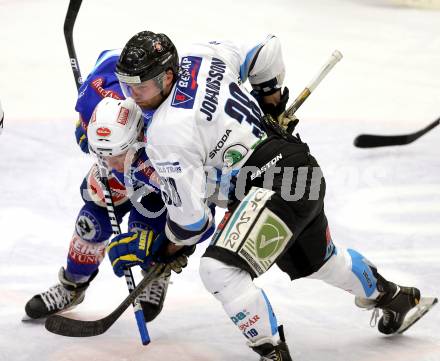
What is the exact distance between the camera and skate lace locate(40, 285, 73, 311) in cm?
383

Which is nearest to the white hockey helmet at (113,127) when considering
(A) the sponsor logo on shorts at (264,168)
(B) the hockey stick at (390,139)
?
(A) the sponsor logo on shorts at (264,168)

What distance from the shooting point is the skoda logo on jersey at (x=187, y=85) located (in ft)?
9.76

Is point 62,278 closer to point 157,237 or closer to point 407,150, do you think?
point 157,237

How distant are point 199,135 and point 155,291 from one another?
100 cm

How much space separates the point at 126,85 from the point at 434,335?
161 centimetres

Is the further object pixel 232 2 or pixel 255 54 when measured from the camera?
pixel 232 2

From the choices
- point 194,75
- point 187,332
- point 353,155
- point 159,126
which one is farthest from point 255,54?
point 353,155

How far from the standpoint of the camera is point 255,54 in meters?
3.45

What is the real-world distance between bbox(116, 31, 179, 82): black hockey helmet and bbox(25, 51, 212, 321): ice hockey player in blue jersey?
0.54ft

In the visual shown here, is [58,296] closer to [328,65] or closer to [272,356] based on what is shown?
[272,356]

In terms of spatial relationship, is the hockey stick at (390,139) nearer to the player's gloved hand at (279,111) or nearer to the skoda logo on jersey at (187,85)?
the player's gloved hand at (279,111)

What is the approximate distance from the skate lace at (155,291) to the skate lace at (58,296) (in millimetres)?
349

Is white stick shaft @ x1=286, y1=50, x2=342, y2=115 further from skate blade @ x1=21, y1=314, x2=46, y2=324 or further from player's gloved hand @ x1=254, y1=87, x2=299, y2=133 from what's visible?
skate blade @ x1=21, y1=314, x2=46, y2=324

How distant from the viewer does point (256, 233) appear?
298cm
